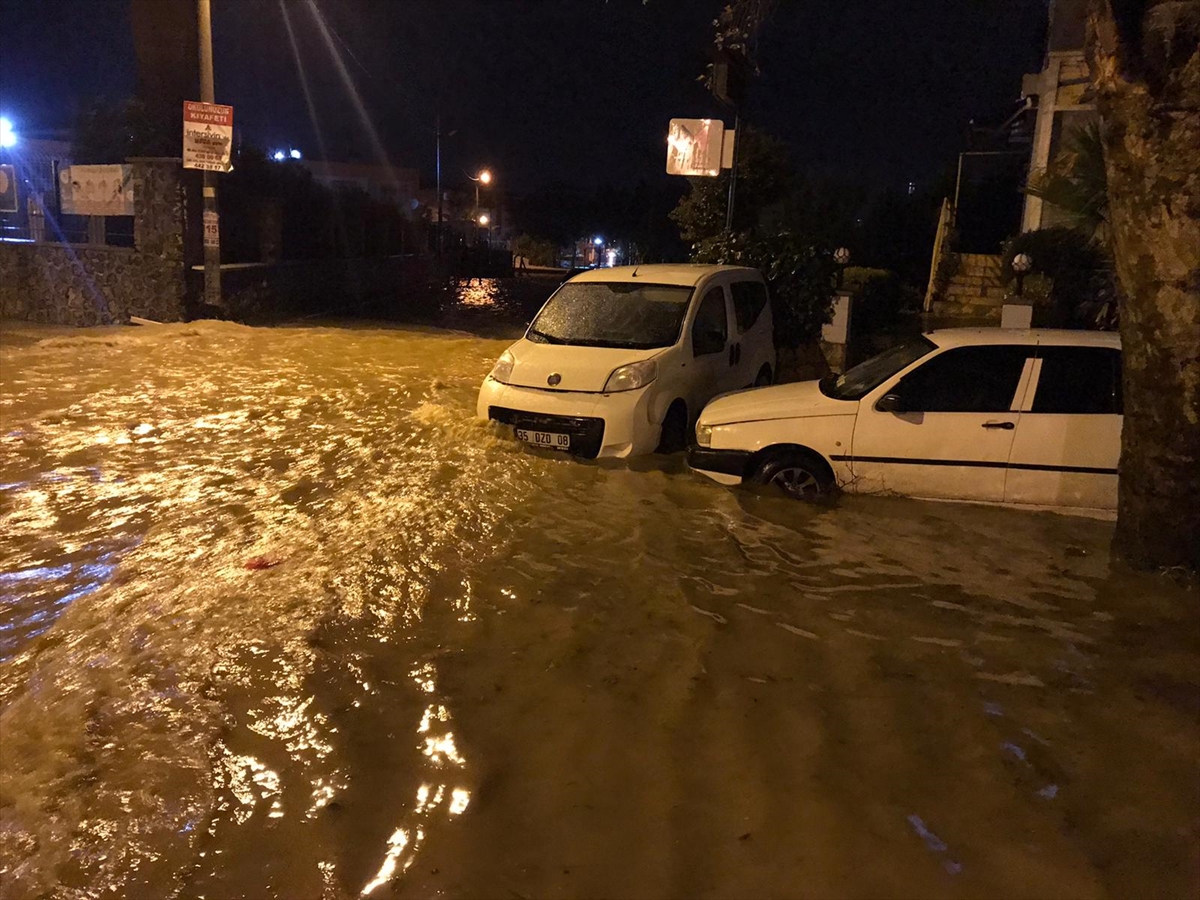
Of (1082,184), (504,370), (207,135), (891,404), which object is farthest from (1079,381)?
(207,135)

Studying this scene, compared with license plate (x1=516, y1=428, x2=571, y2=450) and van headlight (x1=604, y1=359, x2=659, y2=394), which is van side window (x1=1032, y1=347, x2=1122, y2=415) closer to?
van headlight (x1=604, y1=359, x2=659, y2=394)

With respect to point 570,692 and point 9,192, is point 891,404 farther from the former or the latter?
point 9,192

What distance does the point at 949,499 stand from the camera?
696cm

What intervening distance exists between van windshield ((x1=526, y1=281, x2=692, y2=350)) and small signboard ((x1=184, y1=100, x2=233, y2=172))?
8.38 metres

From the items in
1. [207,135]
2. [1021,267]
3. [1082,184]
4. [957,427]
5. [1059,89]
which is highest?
[1059,89]

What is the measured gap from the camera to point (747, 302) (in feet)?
33.8

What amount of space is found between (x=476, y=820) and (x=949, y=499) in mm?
4682

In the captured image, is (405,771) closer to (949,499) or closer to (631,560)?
(631,560)

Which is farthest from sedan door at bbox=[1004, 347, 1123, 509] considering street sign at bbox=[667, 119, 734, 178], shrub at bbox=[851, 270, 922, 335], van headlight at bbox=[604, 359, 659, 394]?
street sign at bbox=[667, 119, 734, 178]

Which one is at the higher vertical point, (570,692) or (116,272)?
(116,272)

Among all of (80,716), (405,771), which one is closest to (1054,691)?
(405,771)

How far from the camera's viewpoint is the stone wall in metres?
16.9

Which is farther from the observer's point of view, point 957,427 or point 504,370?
point 504,370

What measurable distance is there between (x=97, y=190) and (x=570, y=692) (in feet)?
56.7
